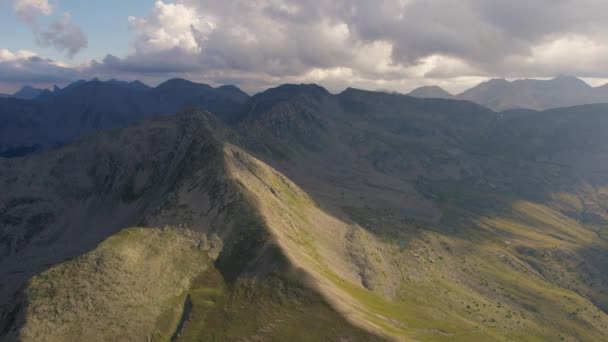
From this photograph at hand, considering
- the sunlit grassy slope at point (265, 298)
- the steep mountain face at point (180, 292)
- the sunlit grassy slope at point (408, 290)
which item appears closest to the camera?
the steep mountain face at point (180, 292)

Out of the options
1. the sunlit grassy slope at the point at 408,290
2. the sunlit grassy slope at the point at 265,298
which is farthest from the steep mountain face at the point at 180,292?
the sunlit grassy slope at the point at 408,290

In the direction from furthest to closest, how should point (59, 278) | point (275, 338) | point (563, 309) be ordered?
point (563, 309) → point (59, 278) → point (275, 338)

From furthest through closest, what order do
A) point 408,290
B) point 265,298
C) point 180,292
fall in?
point 408,290, point 180,292, point 265,298

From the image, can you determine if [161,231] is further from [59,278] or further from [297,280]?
[297,280]

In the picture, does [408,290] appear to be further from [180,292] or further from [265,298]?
[180,292]

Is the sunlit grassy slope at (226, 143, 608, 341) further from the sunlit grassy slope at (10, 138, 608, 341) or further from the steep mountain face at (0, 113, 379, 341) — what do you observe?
the steep mountain face at (0, 113, 379, 341)

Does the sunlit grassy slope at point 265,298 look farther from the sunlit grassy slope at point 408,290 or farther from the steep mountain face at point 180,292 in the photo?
the sunlit grassy slope at point 408,290

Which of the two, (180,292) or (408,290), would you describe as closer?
(180,292)

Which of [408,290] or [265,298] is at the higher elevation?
[265,298]

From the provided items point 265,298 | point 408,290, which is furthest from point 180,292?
point 408,290

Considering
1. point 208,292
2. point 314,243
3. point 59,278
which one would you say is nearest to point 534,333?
point 314,243

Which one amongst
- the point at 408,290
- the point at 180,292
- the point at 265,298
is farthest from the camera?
the point at 408,290
